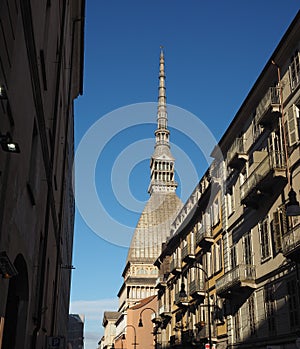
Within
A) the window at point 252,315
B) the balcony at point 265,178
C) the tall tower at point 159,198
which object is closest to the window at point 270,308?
the window at point 252,315

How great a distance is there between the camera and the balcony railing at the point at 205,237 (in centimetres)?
3831

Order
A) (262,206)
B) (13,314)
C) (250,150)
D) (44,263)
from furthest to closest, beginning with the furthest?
1. (250,150)
2. (262,206)
3. (44,263)
4. (13,314)

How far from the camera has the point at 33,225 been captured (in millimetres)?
14156

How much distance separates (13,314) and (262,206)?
17.5 meters

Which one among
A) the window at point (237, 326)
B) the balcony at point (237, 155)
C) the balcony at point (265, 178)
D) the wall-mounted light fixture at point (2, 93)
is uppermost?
the balcony at point (237, 155)

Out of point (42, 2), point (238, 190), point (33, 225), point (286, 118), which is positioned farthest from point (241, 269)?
point (42, 2)

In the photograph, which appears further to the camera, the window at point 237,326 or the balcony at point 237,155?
the balcony at point 237,155

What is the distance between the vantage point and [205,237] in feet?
126

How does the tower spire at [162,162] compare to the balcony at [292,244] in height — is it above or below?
above

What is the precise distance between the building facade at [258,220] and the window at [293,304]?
0.04 metres

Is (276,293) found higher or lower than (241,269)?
lower

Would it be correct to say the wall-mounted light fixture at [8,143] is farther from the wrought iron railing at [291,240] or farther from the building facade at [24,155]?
the wrought iron railing at [291,240]

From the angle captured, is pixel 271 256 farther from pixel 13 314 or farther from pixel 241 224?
pixel 13 314

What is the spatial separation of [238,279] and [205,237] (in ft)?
30.9
